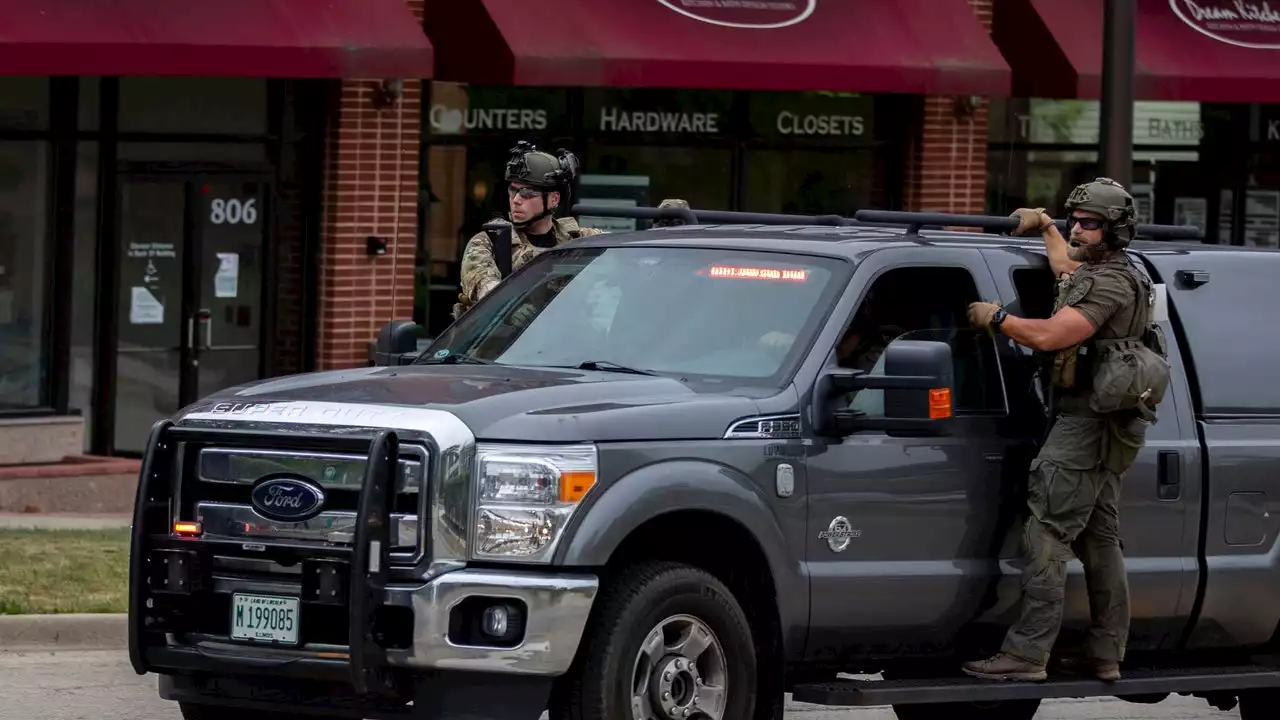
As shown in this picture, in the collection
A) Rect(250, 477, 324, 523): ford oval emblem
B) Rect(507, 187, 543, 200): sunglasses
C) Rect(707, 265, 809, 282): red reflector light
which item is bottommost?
Rect(250, 477, 324, 523): ford oval emblem

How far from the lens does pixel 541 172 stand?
10.6 metres

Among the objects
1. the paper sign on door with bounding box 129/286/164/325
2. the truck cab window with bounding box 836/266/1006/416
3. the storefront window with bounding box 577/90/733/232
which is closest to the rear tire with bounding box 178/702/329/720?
the truck cab window with bounding box 836/266/1006/416

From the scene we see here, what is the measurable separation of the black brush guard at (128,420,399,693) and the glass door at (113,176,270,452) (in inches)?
419

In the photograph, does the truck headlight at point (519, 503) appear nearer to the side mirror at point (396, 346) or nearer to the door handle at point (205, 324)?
the side mirror at point (396, 346)

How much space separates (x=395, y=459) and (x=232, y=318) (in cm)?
1171

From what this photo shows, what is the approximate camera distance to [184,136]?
18047 mm

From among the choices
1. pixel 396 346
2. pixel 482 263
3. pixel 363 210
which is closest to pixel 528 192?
pixel 482 263

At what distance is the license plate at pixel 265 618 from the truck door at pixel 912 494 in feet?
5.58

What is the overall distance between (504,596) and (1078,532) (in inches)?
88.4

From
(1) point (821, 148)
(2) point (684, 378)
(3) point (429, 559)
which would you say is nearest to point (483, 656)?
(3) point (429, 559)

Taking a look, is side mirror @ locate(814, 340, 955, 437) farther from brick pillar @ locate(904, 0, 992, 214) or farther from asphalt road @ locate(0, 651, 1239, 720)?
brick pillar @ locate(904, 0, 992, 214)

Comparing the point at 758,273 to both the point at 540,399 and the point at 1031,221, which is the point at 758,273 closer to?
the point at 1031,221

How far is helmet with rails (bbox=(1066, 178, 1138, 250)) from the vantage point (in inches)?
336

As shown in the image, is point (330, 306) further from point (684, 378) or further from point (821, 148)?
point (684, 378)
